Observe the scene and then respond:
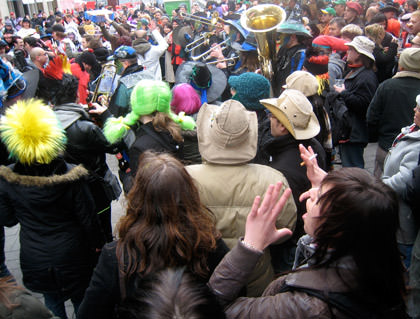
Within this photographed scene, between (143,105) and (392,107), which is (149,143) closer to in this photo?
(143,105)

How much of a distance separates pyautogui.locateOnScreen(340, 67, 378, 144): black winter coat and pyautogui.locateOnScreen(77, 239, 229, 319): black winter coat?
10.2 ft

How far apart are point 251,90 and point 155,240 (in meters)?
2.05

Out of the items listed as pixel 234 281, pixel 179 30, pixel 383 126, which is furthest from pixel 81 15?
pixel 234 281

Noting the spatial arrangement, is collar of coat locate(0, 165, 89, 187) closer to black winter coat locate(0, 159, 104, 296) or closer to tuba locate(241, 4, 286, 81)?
black winter coat locate(0, 159, 104, 296)

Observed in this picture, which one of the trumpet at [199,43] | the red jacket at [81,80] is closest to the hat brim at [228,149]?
the red jacket at [81,80]

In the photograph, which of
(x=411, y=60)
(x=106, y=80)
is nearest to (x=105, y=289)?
(x=411, y=60)

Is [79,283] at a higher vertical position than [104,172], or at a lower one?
lower

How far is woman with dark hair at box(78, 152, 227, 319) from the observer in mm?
1368

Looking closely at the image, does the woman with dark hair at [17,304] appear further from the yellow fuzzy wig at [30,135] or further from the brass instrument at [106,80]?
the brass instrument at [106,80]

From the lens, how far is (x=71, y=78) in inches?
127

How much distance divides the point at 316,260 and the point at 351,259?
0.11 metres

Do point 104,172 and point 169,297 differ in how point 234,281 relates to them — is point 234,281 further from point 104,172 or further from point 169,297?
point 104,172

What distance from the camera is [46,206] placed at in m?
2.22

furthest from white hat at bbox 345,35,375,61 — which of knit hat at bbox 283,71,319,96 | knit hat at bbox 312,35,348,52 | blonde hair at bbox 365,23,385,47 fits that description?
blonde hair at bbox 365,23,385,47
